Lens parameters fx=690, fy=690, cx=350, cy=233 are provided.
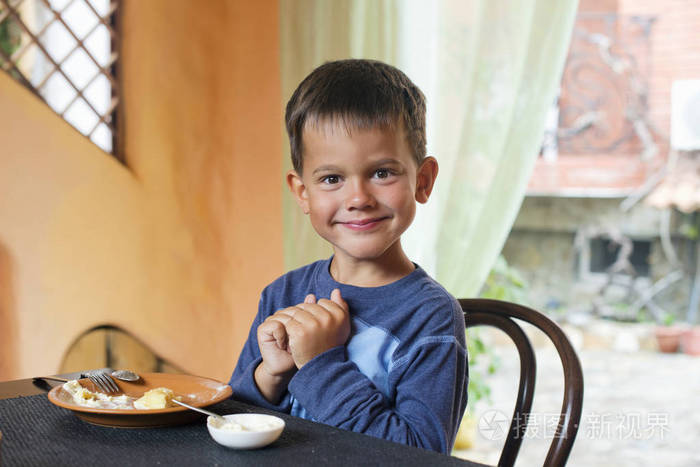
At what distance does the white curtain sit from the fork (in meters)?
1.13

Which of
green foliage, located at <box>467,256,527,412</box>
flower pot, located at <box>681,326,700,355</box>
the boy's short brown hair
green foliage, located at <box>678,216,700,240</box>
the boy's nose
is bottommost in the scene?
flower pot, located at <box>681,326,700,355</box>

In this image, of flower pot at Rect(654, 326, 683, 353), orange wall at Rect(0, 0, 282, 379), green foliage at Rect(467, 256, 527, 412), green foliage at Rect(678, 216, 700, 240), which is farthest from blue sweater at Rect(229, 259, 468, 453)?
green foliage at Rect(678, 216, 700, 240)

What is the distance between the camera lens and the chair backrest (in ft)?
2.85

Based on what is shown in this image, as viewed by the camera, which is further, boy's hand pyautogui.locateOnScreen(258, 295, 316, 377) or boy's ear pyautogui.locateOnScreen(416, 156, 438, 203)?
boy's ear pyautogui.locateOnScreen(416, 156, 438, 203)

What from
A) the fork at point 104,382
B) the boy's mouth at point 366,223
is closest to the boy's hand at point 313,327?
the boy's mouth at point 366,223

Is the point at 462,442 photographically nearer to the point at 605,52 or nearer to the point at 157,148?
the point at 157,148

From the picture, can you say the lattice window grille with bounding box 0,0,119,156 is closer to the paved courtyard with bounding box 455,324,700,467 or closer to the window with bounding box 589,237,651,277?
the paved courtyard with bounding box 455,324,700,467

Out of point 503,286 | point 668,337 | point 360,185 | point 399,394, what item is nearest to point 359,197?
point 360,185

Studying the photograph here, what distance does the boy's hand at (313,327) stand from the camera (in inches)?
33.2

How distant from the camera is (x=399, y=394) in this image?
83 cm

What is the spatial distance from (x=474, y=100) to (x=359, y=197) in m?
0.99

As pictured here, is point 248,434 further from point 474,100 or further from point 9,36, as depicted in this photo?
point 9,36

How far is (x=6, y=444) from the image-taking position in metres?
0.65

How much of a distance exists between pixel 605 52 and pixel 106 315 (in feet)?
12.6
